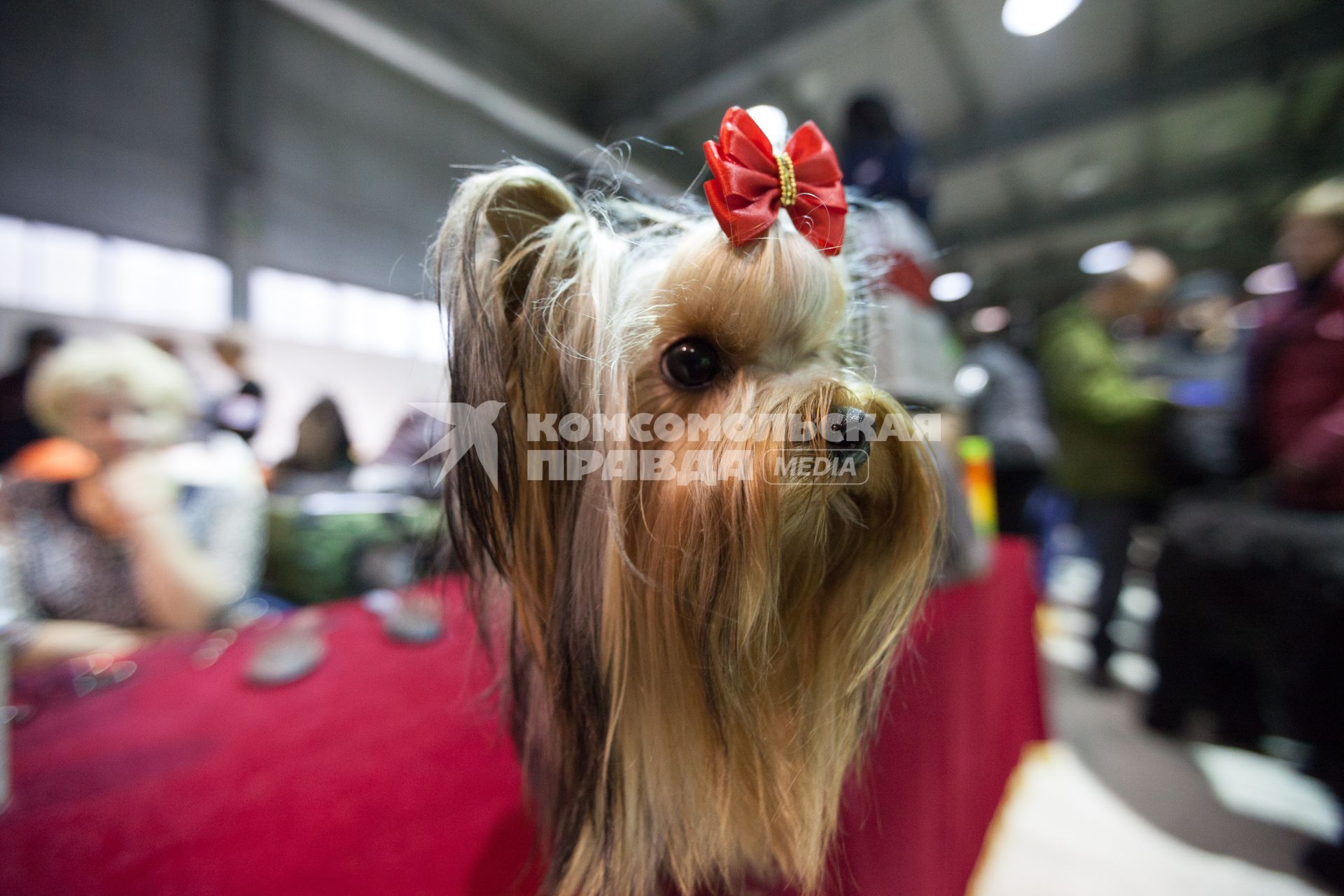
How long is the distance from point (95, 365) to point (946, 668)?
1.75 m

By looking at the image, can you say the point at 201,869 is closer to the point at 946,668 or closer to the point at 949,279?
the point at 946,668

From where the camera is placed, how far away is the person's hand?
3.32ft

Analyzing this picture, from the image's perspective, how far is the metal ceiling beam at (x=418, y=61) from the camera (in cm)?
134

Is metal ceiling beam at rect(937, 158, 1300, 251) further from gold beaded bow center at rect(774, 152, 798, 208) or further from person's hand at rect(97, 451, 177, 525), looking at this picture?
person's hand at rect(97, 451, 177, 525)

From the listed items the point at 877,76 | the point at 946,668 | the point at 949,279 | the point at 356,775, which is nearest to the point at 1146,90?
the point at 877,76

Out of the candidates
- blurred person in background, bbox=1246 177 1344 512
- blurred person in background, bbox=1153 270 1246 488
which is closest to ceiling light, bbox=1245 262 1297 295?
blurred person in background, bbox=1153 270 1246 488

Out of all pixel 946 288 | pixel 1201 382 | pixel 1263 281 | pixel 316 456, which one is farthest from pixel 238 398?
pixel 1263 281

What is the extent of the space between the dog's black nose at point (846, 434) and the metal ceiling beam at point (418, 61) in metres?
1.16

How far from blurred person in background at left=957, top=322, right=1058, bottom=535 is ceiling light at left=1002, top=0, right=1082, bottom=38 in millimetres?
1493

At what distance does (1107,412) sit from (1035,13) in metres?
1.80

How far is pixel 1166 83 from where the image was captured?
11.4 feet

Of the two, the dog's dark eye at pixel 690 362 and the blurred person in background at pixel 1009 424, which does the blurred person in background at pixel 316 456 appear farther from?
the blurred person in background at pixel 1009 424

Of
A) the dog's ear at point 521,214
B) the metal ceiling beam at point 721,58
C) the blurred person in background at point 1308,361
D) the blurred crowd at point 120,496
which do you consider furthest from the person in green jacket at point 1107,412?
the blurred crowd at point 120,496

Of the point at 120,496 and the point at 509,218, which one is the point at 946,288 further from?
the point at 120,496
